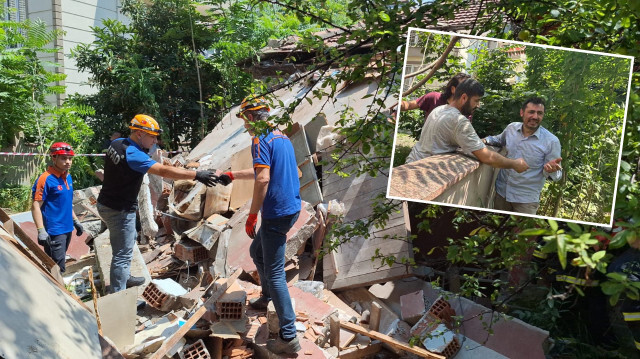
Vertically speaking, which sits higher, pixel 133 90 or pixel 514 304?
pixel 133 90

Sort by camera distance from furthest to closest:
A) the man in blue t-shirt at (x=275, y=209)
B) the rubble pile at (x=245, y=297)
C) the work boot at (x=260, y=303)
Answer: the work boot at (x=260, y=303) < the rubble pile at (x=245, y=297) < the man in blue t-shirt at (x=275, y=209)

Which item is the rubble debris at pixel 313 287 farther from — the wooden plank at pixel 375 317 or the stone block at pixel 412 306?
the stone block at pixel 412 306

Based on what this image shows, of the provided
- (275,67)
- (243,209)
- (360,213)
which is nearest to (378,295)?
(360,213)

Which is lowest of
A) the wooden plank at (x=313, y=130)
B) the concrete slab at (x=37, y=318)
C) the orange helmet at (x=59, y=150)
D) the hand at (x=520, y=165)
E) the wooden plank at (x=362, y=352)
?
the wooden plank at (x=362, y=352)

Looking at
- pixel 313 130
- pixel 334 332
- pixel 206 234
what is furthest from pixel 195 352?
pixel 313 130

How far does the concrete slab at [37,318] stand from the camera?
2.40m

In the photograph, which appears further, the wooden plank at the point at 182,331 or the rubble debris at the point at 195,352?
the rubble debris at the point at 195,352

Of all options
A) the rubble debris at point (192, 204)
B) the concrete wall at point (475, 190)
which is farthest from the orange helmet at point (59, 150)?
the concrete wall at point (475, 190)

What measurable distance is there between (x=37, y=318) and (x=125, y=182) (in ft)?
7.58

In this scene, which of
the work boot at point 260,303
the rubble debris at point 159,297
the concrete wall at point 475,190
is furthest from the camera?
the rubble debris at point 159,297

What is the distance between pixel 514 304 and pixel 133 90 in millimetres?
9339

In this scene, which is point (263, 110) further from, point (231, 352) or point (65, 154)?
point (65, 154)

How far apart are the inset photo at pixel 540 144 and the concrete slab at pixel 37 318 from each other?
5.86 ft

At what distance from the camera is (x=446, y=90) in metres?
2.51
